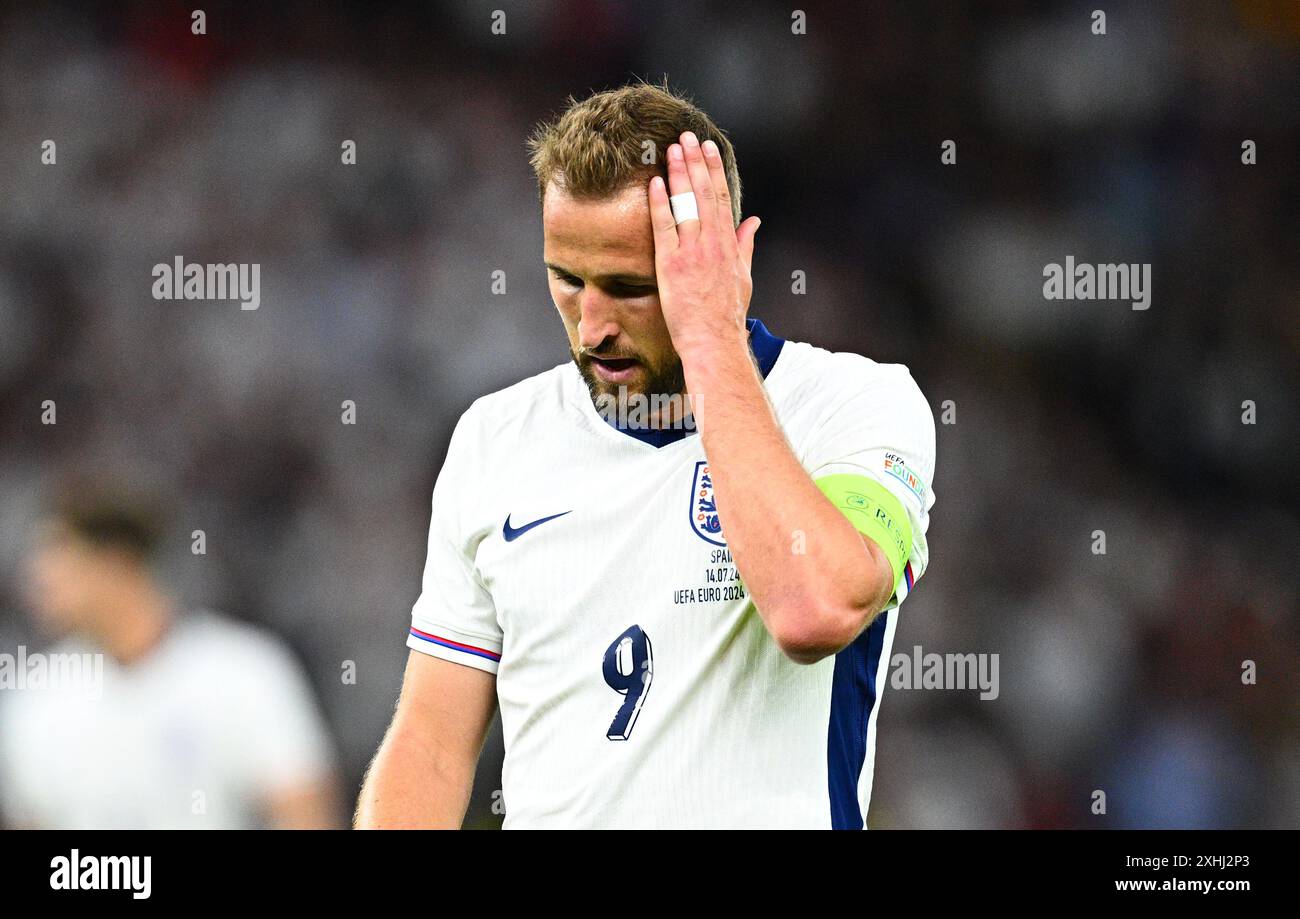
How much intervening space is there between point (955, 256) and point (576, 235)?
388 cm

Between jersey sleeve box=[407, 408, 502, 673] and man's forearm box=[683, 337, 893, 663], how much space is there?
1.68 ft

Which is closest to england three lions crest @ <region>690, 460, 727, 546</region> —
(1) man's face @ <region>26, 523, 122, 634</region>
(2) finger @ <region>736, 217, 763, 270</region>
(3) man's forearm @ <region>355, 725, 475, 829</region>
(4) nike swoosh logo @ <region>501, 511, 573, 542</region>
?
(4) nike swoosh logo @ <region>501, 511, 573, 542</region>

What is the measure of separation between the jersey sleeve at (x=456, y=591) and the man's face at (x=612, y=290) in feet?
0.94

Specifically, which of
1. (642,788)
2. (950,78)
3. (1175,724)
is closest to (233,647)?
(642,788)

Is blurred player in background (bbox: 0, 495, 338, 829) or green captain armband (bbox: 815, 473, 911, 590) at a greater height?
green captain armband (bbox: 815, 473, 911, 590)

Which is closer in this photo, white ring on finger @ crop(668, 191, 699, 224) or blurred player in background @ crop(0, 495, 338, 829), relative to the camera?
white ring on finger @ crop(668, 191, 699, 224)

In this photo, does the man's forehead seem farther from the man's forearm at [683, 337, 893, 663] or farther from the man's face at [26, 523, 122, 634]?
the man's face at [26, 523, 122, 634]

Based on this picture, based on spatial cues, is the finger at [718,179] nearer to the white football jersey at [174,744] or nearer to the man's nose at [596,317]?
the man's nose at [596,317]

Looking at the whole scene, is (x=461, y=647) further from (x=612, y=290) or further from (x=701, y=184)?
(x=701, y=184)

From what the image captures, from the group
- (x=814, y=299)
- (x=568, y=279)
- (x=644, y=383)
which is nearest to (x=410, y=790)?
(x=644, y=383)

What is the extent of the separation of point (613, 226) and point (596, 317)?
143 mm

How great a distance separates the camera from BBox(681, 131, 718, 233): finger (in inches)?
81.4

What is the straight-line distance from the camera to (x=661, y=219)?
2070 millimetres

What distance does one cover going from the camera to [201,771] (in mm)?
3510
